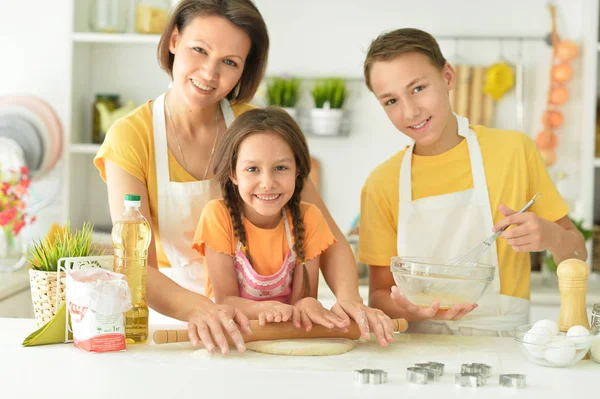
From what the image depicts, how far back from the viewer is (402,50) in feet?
5.41

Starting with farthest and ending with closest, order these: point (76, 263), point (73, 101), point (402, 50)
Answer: point (73, 101), point (402, 50), point (76, 263)

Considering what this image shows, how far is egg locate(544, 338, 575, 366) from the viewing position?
3.83ft

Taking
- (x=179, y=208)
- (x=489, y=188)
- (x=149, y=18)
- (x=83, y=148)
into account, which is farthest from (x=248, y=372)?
(x=149, y=18)

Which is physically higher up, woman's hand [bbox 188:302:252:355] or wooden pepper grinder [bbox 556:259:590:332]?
wooden pepper grinder [bbox 556:259:590:332]

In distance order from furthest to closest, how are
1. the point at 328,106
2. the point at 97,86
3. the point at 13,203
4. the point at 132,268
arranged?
the point at 97,86 < the point at 328,106 < the point at 13,203 < the point at 132,268

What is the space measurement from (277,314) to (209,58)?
57 cm

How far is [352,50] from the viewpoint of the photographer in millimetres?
3166

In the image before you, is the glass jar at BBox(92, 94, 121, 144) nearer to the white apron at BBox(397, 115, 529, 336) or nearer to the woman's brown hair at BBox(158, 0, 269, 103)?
the woman's brown hair at BBox(158, 0, 269, 103)

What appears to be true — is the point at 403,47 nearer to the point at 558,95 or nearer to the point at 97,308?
the point at 97,308

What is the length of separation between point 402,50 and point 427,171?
28cm

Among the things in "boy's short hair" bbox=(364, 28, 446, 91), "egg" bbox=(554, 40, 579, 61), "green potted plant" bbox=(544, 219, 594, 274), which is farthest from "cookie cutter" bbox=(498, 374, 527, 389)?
"egg" bbox=(554, 40, 579, 61)

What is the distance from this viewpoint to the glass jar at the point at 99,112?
9.85ft

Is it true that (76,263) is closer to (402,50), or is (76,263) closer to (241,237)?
(241,237)

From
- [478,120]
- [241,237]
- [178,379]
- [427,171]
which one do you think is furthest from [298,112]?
[178,379]
